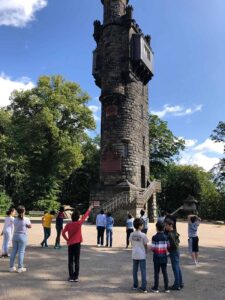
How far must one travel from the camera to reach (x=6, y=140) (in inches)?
1426

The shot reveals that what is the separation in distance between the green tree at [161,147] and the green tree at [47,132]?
9.99 metres

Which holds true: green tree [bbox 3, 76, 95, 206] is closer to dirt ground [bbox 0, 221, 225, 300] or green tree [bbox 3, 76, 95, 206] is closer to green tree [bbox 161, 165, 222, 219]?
green tree [bbox 161, 165, 222, 219]

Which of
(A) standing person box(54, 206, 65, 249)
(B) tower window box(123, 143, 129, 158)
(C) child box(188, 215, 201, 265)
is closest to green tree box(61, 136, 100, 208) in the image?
(B) tower window box(123, 143, 129, 158)

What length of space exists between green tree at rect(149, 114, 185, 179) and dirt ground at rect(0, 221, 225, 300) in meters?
33.0

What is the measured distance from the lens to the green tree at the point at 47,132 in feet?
114

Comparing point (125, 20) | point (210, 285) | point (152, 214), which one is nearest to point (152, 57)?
point (125, 20)

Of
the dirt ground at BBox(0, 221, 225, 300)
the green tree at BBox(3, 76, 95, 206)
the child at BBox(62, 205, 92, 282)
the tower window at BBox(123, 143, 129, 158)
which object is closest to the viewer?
the dirt ground at BBox(0, 221, 225, 300)

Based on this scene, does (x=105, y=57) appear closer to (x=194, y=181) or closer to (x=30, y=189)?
(x=30, y=189)

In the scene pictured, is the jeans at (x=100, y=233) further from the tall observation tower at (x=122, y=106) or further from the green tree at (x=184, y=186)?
the green tree at (x=184, y=186)

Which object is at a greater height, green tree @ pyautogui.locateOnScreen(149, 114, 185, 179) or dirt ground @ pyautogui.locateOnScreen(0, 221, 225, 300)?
green tree @ pyautogui.locateOnScreen(149, 114, 185, 179)

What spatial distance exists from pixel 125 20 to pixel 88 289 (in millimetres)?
27655

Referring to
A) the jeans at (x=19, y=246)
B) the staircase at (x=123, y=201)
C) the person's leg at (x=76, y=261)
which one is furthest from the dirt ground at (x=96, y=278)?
the staircase at (x=123, y=201)

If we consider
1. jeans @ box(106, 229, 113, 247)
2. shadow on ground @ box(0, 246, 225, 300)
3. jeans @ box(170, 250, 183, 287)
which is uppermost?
jeans @ box(106, 229, 113, 247)

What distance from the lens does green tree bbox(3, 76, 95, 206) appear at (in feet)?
114
